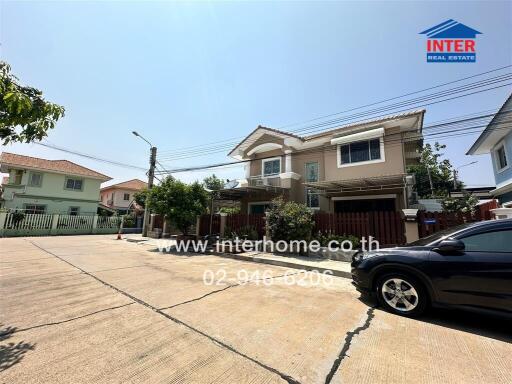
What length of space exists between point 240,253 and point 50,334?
7212 mm

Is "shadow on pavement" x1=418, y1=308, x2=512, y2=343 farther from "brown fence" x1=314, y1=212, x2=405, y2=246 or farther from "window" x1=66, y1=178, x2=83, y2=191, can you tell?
"window" x1=66, y1=178, x2=83, y2=191

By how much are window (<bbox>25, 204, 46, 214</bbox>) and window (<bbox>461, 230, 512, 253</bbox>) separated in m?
28.1

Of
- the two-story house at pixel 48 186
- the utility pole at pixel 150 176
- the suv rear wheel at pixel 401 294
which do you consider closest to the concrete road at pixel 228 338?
the suv rear wheel at pixel 401 294

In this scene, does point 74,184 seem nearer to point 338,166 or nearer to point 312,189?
point 312,189

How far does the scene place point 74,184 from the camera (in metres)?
22.8

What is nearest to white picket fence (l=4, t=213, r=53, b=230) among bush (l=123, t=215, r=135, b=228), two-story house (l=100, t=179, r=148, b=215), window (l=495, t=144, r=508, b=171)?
bush (l=123, t=215, r=135, b=228)

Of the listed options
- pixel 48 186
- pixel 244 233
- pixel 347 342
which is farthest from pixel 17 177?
pixel 347 342

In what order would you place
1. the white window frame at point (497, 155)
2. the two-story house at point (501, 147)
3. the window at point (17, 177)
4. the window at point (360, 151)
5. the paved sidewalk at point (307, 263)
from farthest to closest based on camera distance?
the window at point (17, 177), the window at point (360, 151), the white window frame at point (497, 155), the two-story house at point (501, 147), the paved sidewalk at point (307, 263)

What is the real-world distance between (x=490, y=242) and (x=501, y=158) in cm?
1246

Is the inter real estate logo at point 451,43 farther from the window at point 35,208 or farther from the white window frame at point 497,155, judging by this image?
the window at point 35,208

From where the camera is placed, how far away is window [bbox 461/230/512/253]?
3215mm

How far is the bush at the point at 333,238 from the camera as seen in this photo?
875cm

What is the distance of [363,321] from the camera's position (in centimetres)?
348

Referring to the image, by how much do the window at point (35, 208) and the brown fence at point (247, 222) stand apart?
19278 mm
